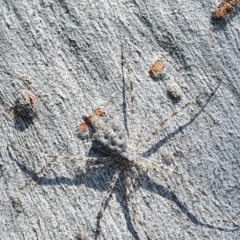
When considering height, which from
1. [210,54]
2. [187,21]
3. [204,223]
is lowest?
[204,223]

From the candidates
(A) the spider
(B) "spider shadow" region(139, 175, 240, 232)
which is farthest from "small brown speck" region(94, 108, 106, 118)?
(B) "spider shadow" region(139, 175, 240, 232)

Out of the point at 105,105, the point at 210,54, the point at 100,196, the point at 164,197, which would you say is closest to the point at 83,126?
the point at 105,105

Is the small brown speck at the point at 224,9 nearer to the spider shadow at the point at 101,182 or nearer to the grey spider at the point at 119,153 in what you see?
the grey spider at the point at 119,153

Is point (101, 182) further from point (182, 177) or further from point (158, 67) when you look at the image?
point (158, 67)

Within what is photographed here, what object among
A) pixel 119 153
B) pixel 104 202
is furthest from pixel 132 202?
pixel 119 153

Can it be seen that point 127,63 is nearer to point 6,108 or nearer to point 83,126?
point 83,126

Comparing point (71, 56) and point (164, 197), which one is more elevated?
Result: point (71, 56)
